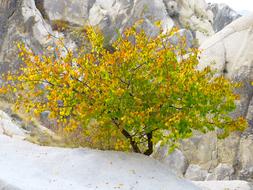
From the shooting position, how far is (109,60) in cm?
1243

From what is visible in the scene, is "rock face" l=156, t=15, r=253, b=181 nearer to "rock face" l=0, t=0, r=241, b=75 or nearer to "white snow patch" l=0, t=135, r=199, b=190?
"white snow patch" l=0, t=135, r=199, b=190

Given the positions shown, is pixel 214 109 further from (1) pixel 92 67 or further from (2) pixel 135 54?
(1) pixel 92 67

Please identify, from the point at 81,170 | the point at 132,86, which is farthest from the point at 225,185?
the point at 81,170

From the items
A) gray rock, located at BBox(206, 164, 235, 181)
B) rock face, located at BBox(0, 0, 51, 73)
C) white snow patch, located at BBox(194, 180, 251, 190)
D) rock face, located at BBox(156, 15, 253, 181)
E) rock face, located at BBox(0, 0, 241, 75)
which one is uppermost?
rock face, located at BBox(0, 0, 241, 75)

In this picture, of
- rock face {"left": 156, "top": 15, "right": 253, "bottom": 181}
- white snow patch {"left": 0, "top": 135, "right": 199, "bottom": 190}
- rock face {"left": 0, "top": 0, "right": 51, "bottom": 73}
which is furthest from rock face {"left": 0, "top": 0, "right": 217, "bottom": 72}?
white snow patch {"left": 0, "top": 135, "right": 199, "bottom": 190}

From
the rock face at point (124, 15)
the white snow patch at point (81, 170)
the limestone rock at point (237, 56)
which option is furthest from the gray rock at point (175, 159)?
the rock face at point (124, 15)

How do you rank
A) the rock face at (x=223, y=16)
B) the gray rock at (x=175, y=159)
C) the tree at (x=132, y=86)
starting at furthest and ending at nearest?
the rock face at (x=223, y=16) → the gray rock at (x=175, y=159) → the tree at (x=132, y=86)

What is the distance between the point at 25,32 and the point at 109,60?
21.3 metres

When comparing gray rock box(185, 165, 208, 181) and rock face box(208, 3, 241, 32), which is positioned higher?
rock face box(208, 3, 241, 32)

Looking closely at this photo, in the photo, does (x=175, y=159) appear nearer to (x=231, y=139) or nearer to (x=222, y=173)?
(x=222, y=173)

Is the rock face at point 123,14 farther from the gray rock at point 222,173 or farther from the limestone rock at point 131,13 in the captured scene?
the gray rock at point 222,173

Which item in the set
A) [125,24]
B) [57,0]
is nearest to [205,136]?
[125,24]

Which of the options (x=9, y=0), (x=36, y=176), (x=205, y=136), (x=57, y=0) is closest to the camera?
(x=36, y=176)

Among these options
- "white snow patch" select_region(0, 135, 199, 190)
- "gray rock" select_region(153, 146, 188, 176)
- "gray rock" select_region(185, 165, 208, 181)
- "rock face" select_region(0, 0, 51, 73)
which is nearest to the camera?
"white snow patch" select_region(0, 135, 199, 190)
